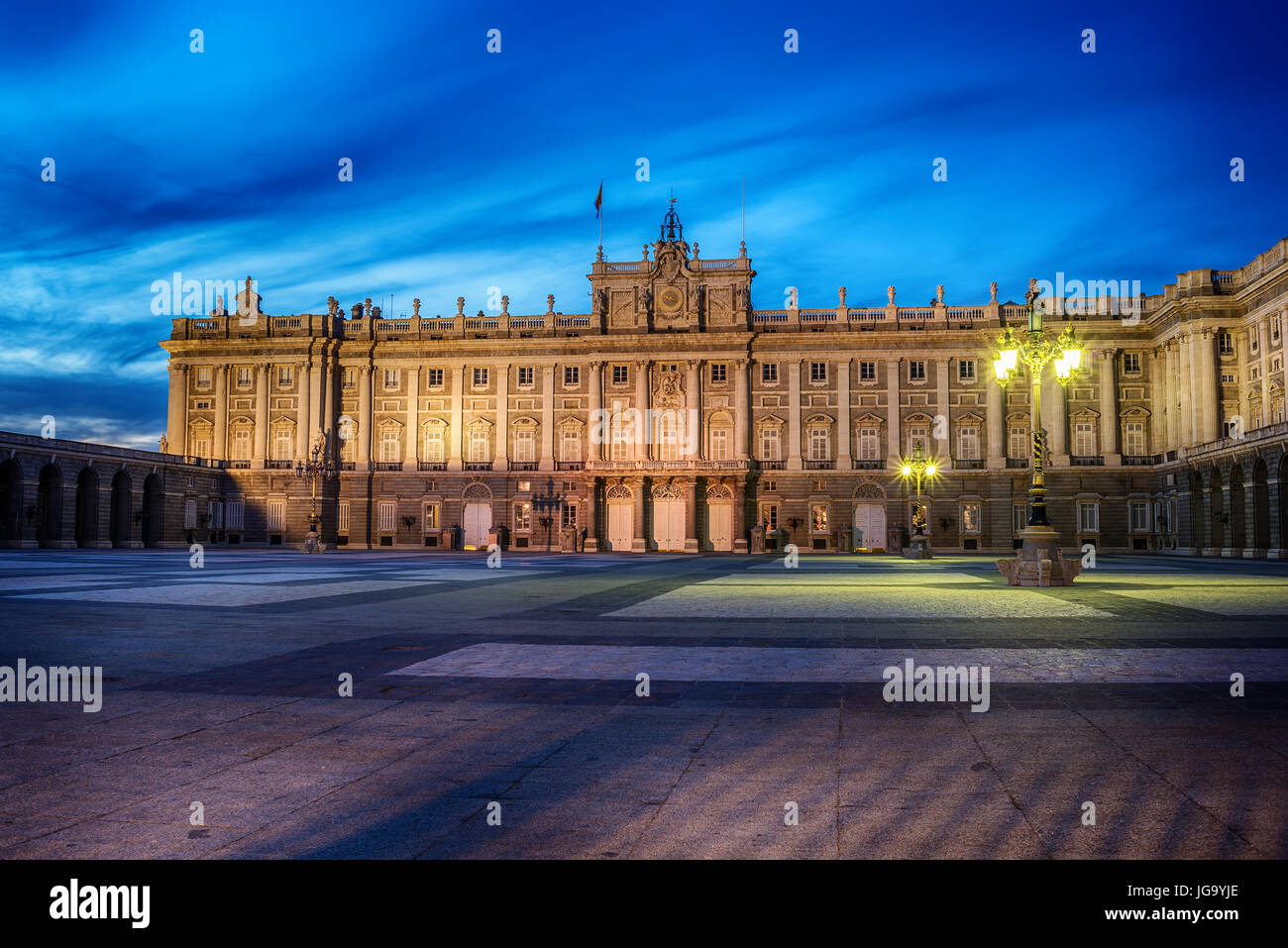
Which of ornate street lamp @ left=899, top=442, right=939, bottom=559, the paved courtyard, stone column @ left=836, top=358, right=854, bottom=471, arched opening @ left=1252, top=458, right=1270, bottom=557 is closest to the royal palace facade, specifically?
stone column @ left=836, top=358, right=854, bottom=471

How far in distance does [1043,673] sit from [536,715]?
500 centimetres

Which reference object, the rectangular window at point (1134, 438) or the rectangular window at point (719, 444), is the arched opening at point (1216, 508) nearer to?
the rectangular window at point (1134, 438)

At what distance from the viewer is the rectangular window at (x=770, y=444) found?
6066 centimetres

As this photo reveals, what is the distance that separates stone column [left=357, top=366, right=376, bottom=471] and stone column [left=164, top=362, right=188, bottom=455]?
12.8m

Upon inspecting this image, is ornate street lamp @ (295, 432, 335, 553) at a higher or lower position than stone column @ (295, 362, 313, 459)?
lower

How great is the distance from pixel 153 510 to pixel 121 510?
8.13 feet

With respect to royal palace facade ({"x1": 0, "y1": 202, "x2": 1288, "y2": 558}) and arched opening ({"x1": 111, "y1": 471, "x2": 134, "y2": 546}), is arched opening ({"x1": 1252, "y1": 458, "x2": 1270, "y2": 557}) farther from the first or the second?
arched opening ({"x1": 111, "y1": 471, "x2": 134, "y2": 546})

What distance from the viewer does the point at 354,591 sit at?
19.6 meters

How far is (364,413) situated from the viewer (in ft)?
212

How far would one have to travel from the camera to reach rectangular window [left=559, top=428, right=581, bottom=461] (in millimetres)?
62156

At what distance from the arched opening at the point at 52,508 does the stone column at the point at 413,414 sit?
20551 millimetres

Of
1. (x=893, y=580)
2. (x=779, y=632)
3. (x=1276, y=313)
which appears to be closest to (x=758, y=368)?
(x=1276, y=313)

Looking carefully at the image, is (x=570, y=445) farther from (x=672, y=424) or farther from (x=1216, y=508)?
(x=1216, y=508)
